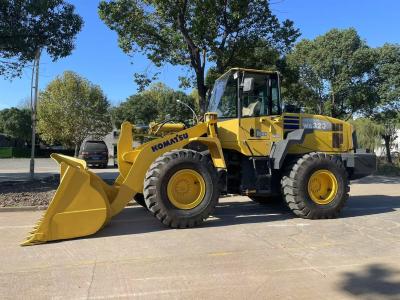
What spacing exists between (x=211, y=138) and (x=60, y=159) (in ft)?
9.46

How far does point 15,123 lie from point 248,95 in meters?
56.0

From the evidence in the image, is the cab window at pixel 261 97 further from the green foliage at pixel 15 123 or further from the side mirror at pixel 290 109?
the green foliage at pixel 15 123

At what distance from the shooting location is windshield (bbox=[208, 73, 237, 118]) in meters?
9.48

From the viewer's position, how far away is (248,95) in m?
9.42

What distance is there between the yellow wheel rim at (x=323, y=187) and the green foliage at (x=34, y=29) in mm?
9226

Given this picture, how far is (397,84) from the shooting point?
31.9 metres

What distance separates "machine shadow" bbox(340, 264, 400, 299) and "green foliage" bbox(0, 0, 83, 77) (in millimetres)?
11452

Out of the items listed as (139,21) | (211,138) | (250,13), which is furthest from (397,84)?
(211,138)

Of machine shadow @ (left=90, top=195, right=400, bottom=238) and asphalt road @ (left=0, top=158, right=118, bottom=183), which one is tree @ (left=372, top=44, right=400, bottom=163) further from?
machine shadow @ (left=90, top=195, right=400, bottom=238)

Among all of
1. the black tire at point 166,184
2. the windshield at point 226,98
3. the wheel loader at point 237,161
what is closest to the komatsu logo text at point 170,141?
the wheel loader at point 237,161

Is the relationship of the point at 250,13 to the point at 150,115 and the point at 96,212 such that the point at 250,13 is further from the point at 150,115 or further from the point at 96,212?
the point at 150,115

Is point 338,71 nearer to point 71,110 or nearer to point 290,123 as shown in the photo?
point 290,123

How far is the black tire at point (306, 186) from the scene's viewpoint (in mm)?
9250

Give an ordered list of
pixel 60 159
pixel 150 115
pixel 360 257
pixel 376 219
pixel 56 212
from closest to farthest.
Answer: pixel 360 257
pixel 56 212
pixel 60 159
pixel 376 219
pixel 150 115
